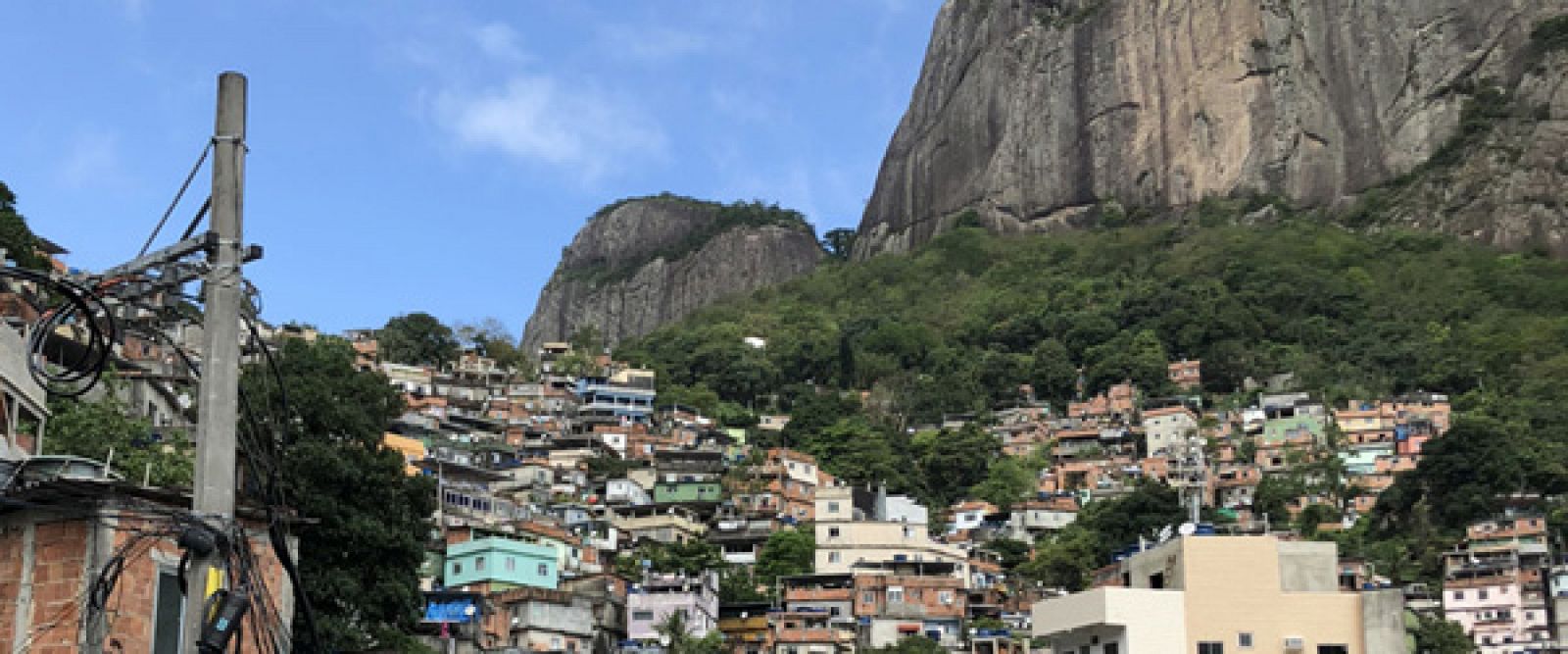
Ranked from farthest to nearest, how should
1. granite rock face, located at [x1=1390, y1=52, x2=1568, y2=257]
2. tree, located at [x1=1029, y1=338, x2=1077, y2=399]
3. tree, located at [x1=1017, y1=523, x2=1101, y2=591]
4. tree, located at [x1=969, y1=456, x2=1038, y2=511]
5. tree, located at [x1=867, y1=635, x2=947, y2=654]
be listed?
granite rock face, located at [x1=1390, y1=52, x2=1568, y2=257], tree, located at [x1=1029, y1=338, x2=1077, y2=399], tree, located at [x1=969, y1=456, x2=1038, y2=511], tree, located at [x1=1017, y1=523, x2=1101, y2=591], tree, located at [x1=867, y1=635, x2=947, y2=654]

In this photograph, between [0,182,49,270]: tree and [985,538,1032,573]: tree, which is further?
[985,538,1032,573]: tree

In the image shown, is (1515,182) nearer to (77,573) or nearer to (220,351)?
(77,573)

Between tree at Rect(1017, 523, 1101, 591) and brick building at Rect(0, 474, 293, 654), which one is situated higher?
tree at Rect(1017, 523, 1101, 591)

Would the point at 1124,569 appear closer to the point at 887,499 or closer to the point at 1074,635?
the point at 1074,635

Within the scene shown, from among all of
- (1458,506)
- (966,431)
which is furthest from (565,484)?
(1458,506)

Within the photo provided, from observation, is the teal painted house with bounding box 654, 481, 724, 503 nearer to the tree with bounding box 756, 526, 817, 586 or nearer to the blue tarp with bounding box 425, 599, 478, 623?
the tree with bounding box 756, 526, 817, 586

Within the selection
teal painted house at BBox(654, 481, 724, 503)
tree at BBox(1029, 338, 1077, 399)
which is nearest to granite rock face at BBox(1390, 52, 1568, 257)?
tree at BBox(1029, 338, 1077, 399)

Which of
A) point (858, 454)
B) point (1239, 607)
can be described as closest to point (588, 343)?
point (858, 454)
